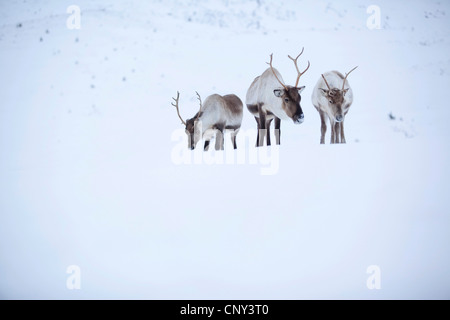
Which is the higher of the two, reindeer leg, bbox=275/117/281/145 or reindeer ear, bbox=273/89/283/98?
reindeer ear, bbox=273/89/283/98

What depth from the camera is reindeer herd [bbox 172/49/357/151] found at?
324 cm

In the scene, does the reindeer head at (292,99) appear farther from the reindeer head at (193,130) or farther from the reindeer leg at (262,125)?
the reindeer head at (193,130)

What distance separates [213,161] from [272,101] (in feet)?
1.67

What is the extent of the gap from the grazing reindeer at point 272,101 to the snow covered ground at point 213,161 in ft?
0.17

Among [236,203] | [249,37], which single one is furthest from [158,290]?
[249,37]

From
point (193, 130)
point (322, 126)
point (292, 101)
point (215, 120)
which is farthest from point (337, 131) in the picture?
point (193, 130)

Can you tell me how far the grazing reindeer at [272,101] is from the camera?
3.24m

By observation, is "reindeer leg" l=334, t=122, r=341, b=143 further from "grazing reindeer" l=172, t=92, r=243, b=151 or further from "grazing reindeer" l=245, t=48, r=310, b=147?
"grazing reindeer" l=172, t=92, r=243, b=151

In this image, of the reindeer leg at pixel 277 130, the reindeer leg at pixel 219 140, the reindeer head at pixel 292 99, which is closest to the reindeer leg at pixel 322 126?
the reindeer head at pixel 292 99

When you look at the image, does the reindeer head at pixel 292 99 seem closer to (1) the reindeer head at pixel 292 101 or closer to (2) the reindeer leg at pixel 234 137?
(1) the reindeer head at pixel 292 101

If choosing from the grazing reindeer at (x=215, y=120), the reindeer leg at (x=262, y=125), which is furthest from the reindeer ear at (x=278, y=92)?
the grazing reindeer at (x=215, y=120)

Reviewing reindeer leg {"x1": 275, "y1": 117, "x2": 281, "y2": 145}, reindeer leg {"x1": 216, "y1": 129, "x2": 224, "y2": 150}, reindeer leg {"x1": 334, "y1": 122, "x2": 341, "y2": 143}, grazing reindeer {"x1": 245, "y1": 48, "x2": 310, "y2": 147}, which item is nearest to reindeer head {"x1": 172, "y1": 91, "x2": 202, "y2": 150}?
reindeer leg {"x1": 216, "y1": 129, "x2": 224, "y2": 150}

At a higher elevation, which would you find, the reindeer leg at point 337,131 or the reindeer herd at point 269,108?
the reindeer herd at point 269,108

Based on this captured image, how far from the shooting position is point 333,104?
3.25m
